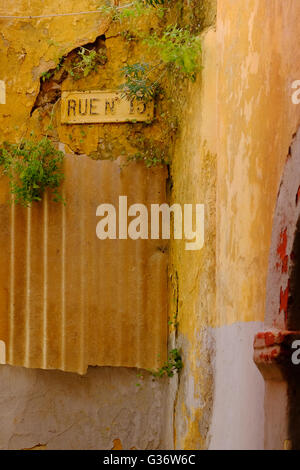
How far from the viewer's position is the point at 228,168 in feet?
10.3

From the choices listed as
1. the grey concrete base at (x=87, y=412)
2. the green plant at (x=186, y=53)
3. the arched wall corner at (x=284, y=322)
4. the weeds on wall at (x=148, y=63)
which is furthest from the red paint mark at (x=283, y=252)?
the grey concrete base at (x=87, y=412)

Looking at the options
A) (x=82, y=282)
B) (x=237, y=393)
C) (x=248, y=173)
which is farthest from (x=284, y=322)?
(x=82, y=282)

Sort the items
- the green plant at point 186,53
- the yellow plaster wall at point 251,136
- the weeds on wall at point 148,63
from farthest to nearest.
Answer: the weeds on wall at point 148,63 → the green plant at point 186,53 → the yellow plaster wall at point 251,136

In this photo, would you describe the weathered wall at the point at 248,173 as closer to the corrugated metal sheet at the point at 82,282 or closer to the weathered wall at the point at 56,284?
the corrugated metal sheet at the point at 82,282

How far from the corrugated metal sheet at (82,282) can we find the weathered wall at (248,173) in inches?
55.6

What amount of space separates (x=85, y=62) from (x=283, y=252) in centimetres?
300

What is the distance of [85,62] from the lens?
4.86 metres

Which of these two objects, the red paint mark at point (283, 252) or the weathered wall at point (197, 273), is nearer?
the red paint mark at point (283, 252)

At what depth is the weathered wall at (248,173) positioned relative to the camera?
2608 mm

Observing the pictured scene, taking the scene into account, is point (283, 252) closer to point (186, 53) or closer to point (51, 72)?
point (186, 53)

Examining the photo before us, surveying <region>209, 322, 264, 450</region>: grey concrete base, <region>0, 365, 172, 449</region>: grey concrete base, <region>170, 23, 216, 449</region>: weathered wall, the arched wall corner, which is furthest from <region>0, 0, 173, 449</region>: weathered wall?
the arched wall corner

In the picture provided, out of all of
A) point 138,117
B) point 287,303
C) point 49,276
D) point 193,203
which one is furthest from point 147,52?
point 287,303

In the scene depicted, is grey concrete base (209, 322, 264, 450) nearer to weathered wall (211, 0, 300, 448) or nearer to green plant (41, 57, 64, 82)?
weathered wall (211, 0, 300, 448)

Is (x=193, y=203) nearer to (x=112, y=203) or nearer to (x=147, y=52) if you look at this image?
(x=112, y=203)
